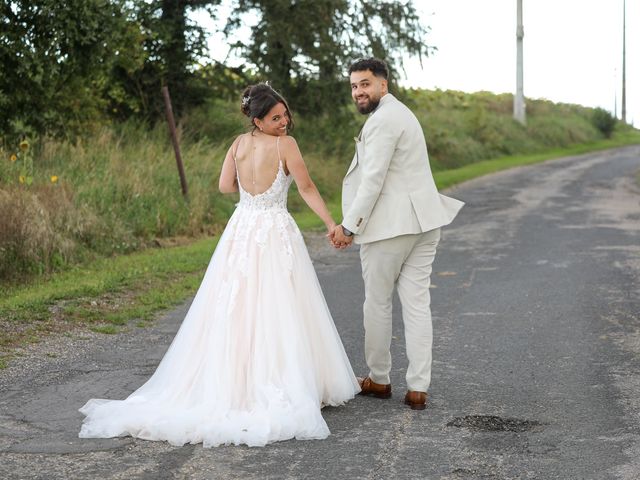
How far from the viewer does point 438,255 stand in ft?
47.0

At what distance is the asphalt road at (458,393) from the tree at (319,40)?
Result: 11.8m

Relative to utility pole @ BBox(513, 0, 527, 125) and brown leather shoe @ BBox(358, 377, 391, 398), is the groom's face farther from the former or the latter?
utility pole @ BBox(513, 0, 527, 125)

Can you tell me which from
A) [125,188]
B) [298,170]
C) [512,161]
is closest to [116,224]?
[125,188]

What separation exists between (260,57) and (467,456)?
20.5m

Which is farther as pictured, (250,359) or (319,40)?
(319,40)

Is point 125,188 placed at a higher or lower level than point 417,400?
higher

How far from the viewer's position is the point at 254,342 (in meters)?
6.23

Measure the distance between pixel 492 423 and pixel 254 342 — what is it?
149cm

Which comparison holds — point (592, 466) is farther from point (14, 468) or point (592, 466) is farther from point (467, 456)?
point (14, 468)

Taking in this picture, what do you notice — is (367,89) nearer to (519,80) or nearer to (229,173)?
(229,173)

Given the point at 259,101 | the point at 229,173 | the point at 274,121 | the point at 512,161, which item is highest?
the point at 259,101

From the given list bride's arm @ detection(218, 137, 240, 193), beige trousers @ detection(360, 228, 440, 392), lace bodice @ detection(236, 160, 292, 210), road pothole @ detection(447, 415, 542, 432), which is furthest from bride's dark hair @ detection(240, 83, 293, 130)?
road pothole @ detection(447, 415, 542, 432)

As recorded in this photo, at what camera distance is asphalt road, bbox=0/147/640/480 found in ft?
17.4

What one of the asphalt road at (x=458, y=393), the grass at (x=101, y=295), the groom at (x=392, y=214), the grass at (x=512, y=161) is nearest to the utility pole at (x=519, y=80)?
the grass at (x=512, y=161)
